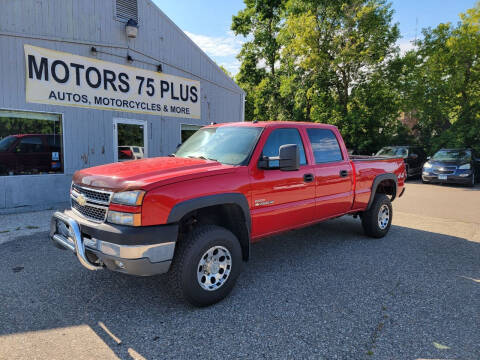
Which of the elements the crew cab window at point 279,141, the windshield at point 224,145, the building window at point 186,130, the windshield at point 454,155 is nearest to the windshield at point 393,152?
the windshield at point 454,155

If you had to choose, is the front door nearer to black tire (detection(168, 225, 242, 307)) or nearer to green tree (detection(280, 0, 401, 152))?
black tire (detection(168, 225, 242, 307))

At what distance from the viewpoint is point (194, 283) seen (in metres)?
2.97

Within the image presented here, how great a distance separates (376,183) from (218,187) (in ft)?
11.2

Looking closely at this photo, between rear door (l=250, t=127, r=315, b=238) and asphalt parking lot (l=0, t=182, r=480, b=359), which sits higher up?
rear door (l=250, t=127, r=315, b=238)

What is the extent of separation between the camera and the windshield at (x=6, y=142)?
6.95 meters

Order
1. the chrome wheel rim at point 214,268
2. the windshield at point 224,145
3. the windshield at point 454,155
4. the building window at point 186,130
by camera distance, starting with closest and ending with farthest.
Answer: the chrome wheel rim at point 214,268, the windshield at point 224,145, the building window at point 186,130, the windshield at point 454,155

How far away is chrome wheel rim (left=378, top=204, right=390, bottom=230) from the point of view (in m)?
5.53

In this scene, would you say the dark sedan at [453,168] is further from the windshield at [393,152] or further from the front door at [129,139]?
the front door at [129,139]

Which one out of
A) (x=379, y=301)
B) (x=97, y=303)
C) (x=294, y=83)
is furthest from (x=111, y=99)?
(x=294, y=83)

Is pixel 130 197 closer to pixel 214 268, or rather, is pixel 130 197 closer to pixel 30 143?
pixel 214 268

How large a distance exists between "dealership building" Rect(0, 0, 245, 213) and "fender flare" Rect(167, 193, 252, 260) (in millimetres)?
6154

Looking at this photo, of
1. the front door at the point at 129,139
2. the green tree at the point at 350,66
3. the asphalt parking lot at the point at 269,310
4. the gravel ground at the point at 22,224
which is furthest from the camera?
the green tree at the point at 350,66

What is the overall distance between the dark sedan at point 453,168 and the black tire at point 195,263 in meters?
13.3

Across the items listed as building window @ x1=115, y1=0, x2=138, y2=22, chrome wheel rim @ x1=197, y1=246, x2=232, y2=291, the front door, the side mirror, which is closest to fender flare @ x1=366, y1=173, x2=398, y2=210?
the side mirror
